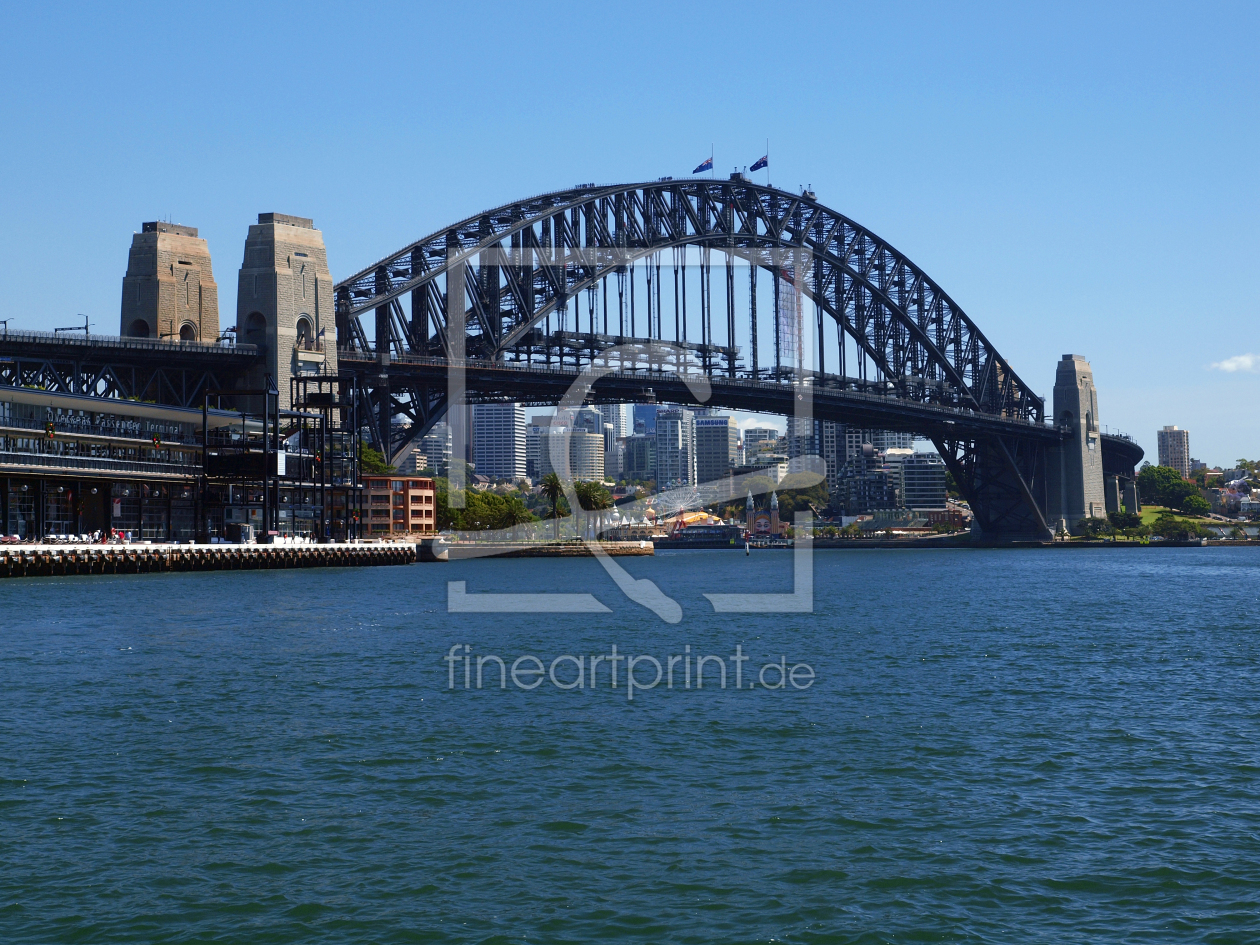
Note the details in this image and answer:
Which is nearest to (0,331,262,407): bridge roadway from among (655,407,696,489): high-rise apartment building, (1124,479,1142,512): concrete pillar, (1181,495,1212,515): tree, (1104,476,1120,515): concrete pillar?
(655,407,696,489): high-rise apartment building

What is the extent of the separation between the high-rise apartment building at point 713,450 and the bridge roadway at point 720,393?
22017 millimetres

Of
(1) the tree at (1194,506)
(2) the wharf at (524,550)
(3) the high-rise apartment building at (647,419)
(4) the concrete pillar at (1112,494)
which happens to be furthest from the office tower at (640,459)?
(1) the tree at (1194,506)

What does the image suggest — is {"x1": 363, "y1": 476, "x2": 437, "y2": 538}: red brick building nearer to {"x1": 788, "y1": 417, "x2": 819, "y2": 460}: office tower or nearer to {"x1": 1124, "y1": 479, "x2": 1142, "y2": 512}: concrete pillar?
{"x1": 788, "y1": 417, "x2": 819, "y2": 460}: office tower

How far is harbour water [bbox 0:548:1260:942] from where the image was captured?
10.5 m

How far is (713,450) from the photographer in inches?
5349

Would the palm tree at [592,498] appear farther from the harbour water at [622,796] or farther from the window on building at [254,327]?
the harbour water at [622,796]

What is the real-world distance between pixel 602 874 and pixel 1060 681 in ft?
47.3

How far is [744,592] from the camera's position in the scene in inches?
2160

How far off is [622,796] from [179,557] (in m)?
53.8

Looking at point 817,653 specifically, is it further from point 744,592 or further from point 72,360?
point 72,360

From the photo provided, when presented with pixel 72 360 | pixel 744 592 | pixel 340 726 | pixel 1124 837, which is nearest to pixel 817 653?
pixel 340 726

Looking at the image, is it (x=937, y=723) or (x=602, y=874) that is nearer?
(x=602, y=874)

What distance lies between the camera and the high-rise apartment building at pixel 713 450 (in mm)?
131500

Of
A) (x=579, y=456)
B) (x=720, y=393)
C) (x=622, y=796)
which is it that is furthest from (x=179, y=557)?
(x=579, y=456)
